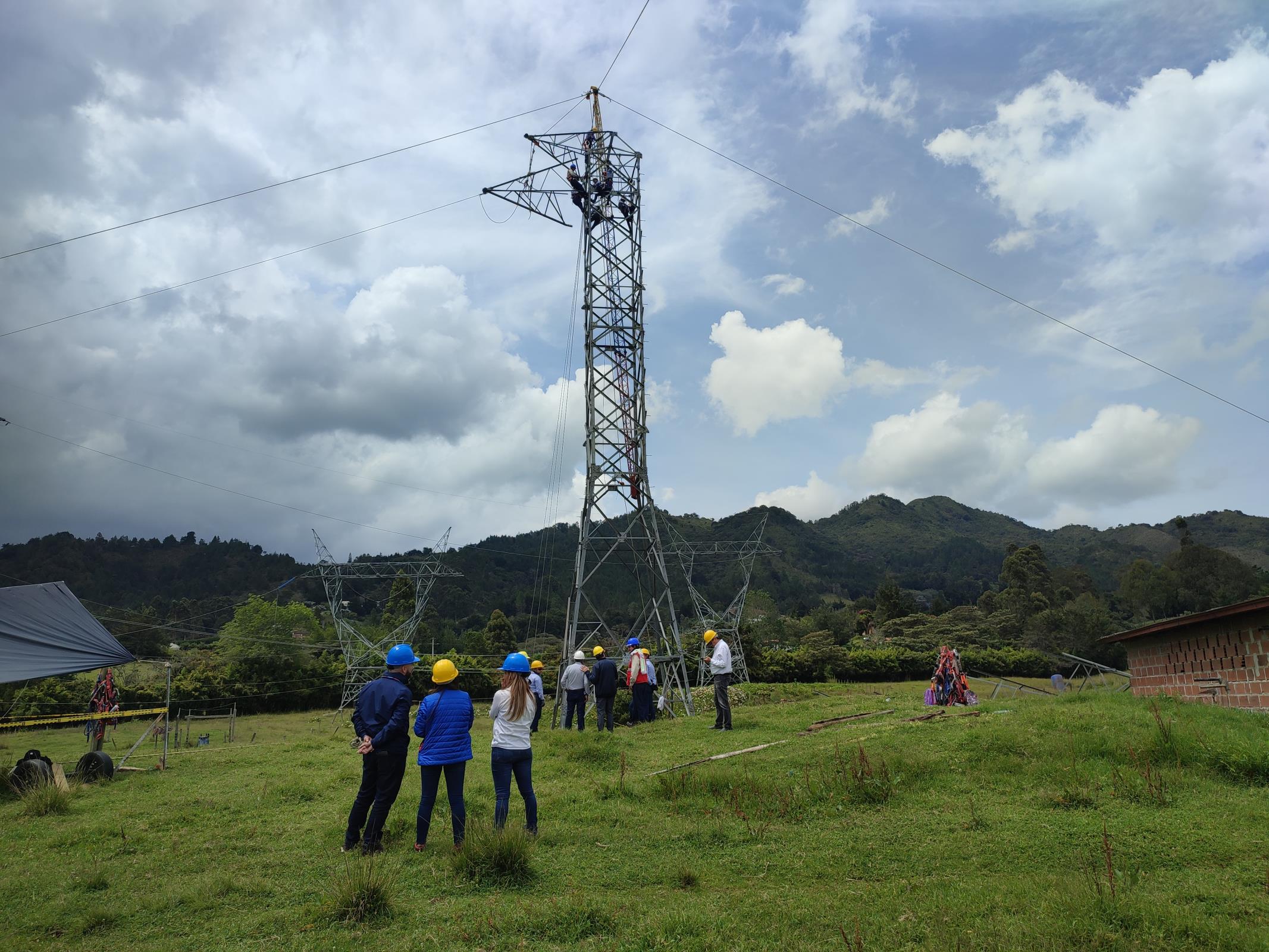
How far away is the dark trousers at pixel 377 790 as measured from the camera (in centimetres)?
759

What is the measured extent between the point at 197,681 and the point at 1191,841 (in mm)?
42964

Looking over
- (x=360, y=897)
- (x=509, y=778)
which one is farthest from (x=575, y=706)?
(x=360, y=897)

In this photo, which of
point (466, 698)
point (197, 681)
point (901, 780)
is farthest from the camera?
point (197, 681)

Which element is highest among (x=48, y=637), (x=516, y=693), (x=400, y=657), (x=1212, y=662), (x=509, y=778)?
(x=48, y=637)

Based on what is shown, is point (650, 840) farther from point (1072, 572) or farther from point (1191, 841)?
point (1072, 572)

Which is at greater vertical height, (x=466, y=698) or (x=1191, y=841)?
(x=466, y=698)

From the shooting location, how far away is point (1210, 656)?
49.4 feet

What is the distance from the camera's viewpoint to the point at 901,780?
8.88 m

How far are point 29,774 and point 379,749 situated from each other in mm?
8544

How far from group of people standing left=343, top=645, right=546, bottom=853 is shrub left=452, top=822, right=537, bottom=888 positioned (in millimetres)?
677

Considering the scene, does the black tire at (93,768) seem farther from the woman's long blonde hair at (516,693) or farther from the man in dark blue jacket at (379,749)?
the woman's long blonde hair at (516,693)

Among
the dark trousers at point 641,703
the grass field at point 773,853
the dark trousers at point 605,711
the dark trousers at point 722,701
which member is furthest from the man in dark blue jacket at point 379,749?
the dark trousers at point 641,703

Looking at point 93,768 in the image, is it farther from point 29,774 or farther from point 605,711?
point 605,711

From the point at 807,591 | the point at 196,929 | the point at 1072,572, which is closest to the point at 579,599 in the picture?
the point at 196,929
